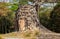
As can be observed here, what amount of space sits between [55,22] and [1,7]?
6.16 meters

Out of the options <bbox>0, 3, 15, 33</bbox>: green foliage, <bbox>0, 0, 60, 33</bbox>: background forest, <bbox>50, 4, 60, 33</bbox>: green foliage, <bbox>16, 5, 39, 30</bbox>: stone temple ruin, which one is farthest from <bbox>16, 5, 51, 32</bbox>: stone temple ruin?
<bbox>0, 3, 15, 33</bbox>: green foliage

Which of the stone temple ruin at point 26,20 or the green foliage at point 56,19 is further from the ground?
the stone temple ruin at point 26,20

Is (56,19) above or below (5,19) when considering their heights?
above

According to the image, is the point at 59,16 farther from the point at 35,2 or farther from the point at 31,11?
the point at 31,11

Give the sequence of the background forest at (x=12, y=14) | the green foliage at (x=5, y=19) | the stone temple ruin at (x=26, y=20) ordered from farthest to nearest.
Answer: the green foliage at (x=5, y=19) < the background forest at (x=12, y=14) < the stone temple ruin at (x=26, y=20)

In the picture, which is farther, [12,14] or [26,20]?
[12,14]

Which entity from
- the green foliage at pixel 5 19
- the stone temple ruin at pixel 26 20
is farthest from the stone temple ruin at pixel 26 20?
the green foliage at pixel 5 19

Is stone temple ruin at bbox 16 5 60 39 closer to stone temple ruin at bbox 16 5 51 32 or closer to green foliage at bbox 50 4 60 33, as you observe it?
stone temple ruin at bbox 16 5 51 32

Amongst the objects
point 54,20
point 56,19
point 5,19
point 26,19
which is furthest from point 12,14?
point 26,19

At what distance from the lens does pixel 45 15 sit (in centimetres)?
2998

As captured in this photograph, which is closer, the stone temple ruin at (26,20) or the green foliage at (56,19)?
the stone temple ruin at (26,20)

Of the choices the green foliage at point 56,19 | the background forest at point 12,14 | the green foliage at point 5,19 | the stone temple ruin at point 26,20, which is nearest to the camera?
the stone temple ruin at point 26,20

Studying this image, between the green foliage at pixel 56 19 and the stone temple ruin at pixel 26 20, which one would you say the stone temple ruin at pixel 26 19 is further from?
the green foliage at pixel 56 19

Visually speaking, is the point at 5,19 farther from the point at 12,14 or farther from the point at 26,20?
the point at 26,20
